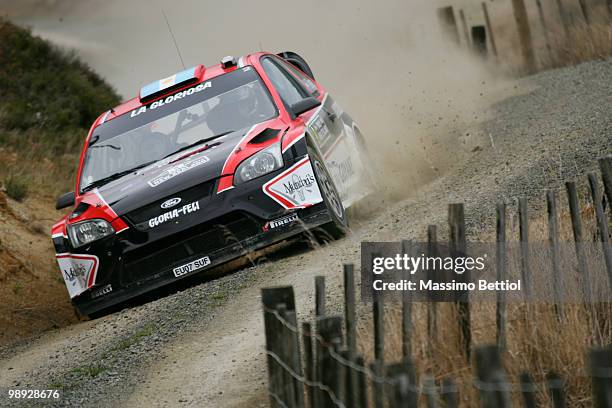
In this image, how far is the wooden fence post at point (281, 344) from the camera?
4.83 metres

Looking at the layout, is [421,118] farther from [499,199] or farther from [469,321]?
[469,321]

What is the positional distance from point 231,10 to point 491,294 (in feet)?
102

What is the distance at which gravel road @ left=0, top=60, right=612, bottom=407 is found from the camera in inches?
261

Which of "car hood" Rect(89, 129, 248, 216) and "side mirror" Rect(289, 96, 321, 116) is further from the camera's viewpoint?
"side mirror" Rect(289, 96, 321, 116)

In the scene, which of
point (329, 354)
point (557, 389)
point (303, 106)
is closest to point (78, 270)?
point (303, 106)

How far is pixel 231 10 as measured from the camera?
36.0 m

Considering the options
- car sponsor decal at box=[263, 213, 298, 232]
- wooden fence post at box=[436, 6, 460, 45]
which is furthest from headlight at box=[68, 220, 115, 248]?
wooden fence post at box=[436, 6, 460, 45]

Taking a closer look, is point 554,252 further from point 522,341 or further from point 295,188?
point 295,188

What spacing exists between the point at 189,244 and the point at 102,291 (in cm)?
83

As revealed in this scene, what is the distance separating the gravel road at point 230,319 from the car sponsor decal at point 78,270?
309 millimetres

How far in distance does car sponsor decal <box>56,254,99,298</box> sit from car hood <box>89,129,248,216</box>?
463mm

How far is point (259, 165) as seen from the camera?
28.9 ft

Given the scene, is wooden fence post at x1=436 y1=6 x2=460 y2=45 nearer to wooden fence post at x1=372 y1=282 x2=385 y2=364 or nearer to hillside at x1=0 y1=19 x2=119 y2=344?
hillside at x1=0 y1=19 x2=119 y2=344

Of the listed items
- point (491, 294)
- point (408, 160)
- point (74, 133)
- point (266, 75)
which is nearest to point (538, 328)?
point (491, 294)
